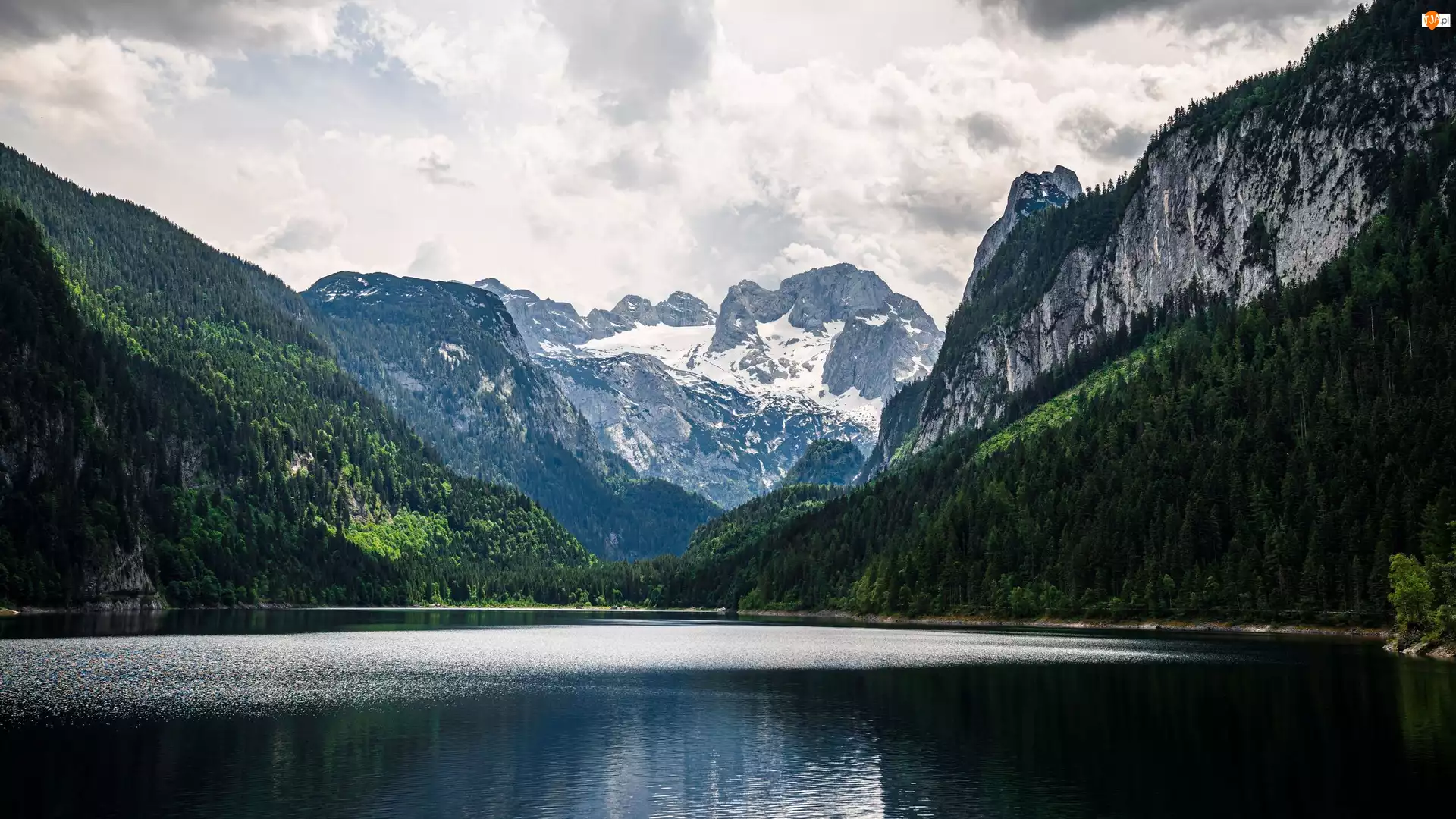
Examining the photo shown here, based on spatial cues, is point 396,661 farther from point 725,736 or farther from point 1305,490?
point 1305,490

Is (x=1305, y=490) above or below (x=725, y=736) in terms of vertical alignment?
above

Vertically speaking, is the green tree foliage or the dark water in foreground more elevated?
the green tree foliage

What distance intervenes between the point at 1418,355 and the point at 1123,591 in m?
55.9

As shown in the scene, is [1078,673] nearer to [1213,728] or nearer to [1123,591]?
[1213,728]

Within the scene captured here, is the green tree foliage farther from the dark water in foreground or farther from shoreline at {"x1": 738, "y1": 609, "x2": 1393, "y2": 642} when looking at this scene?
the dark water in foreground

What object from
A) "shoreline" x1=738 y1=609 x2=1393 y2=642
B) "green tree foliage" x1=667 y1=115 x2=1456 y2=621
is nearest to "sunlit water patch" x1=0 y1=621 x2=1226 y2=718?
"shoreline" x1=738 y1=609 x2=1393 y2=642

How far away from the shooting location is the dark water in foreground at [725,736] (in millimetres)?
45219

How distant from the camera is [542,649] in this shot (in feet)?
458

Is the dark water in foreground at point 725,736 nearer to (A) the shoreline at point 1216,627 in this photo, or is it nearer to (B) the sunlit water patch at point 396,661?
(B) the sunlit water patch at point 396,661

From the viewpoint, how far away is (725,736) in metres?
63.1

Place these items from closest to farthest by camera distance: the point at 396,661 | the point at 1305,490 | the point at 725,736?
the point at 725,736 → the point at 396,661 → the point at 1305,490

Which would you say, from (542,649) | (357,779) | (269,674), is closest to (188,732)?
(357,779)

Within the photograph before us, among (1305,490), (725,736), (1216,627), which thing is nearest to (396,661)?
(725,736)

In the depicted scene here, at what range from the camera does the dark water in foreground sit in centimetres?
4522
